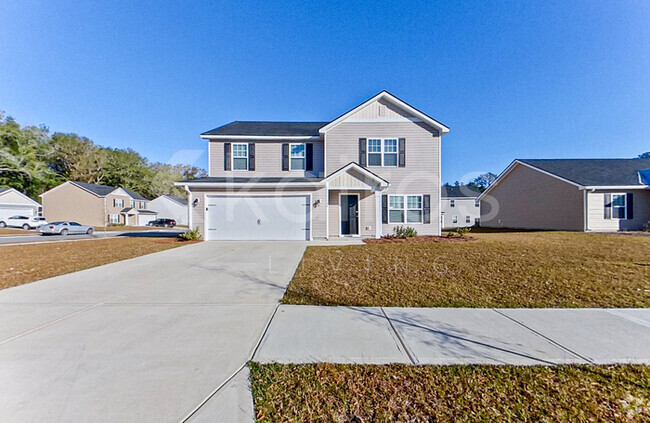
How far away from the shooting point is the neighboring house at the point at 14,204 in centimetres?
2996

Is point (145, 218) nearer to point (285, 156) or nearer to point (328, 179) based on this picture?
point (285, 156)

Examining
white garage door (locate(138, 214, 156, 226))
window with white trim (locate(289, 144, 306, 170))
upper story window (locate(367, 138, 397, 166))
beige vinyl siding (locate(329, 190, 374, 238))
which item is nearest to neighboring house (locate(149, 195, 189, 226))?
white garage door (locate(138, 214, 156, 226))

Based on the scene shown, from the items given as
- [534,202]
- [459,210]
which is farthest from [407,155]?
[459,210]

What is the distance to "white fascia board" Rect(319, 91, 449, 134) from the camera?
43.6ft

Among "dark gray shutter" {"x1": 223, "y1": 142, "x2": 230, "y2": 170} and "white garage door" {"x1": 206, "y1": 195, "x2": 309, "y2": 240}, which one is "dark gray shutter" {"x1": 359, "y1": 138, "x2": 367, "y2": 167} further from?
"dark gray shutter" {"x1": 223, "y1": 142, "x2": 230, "y2": 170}

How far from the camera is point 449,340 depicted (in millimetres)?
3111

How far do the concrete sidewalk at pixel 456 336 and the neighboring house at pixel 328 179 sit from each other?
857cm

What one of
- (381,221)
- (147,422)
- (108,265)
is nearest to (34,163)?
(108,265)

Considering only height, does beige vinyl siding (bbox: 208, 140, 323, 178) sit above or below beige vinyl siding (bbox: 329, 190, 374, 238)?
above

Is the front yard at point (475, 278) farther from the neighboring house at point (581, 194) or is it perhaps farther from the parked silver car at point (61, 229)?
the parked silver car at point (61, 229)

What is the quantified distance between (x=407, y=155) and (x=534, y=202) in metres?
13.2

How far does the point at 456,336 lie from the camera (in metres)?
3.21

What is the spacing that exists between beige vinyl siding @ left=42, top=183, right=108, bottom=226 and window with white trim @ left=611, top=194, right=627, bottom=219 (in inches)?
2040

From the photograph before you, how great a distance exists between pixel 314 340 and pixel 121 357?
214 cm
